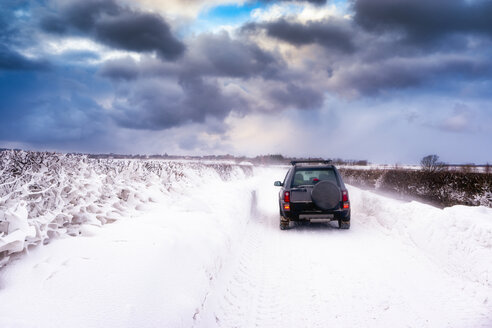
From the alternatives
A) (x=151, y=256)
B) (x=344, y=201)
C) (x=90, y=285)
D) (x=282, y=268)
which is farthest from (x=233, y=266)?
Result: (x=344, y=201)

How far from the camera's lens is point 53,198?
15.9 feet

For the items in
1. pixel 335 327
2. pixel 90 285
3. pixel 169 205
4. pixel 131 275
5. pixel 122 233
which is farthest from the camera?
pixel 169 205

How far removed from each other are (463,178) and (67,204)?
14589 millimetres

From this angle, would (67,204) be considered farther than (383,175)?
No

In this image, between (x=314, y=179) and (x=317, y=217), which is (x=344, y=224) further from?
(x=314, y=179)

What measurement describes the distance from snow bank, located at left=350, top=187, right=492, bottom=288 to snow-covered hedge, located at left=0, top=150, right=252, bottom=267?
22.4 ft

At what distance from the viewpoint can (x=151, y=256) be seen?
3859mm

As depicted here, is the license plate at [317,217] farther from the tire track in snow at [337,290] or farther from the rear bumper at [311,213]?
the tire track in snow at [337,290]

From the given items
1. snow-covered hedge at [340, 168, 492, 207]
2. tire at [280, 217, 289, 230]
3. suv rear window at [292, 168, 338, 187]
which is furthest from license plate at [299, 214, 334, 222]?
snow-covered hedge at [340, 168, 492, 207]

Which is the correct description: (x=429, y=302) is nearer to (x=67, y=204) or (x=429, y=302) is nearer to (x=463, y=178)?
(x=67, y=204)

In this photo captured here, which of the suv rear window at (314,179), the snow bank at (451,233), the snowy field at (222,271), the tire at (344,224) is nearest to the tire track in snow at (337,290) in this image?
the snowy field at (222,271)

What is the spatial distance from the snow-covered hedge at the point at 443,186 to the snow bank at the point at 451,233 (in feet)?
14.5

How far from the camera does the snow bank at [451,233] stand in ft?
17.5

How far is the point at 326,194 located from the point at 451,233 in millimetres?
2979
